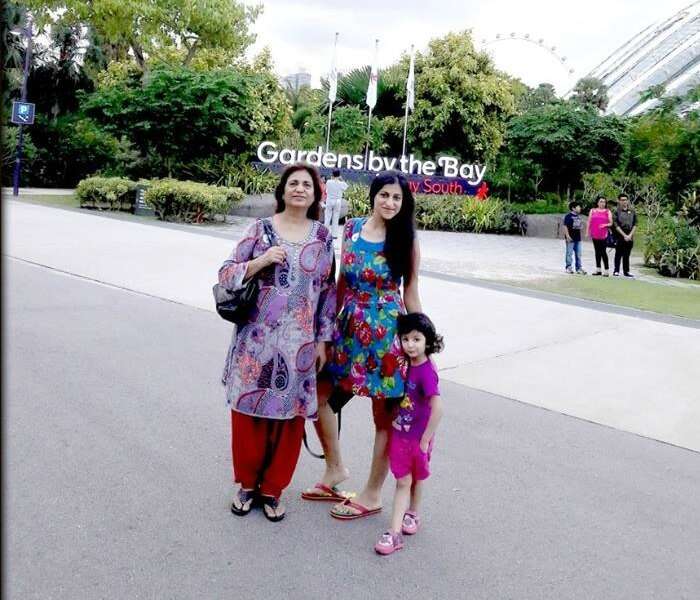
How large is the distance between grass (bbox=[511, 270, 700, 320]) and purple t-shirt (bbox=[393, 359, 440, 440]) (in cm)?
802

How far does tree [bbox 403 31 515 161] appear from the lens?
29.1m

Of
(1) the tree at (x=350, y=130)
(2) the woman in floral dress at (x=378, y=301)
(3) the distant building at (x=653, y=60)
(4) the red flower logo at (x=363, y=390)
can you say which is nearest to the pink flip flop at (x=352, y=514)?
(2) the woman in floral dress at (x=378, y=301)

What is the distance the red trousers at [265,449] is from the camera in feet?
12.6

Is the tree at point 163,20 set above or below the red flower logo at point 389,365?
above

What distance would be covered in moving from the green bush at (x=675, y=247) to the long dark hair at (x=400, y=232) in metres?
13.8

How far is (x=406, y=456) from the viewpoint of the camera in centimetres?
366

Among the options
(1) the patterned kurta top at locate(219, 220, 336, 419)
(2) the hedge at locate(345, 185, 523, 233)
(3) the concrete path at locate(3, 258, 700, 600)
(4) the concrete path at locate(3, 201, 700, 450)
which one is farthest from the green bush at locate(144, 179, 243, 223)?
(1) the patterned kurta top at locate(219, 220, 336, 419)

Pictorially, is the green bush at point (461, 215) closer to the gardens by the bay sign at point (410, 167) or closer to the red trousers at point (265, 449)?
the gardens by the bay sign at point (410, 167)

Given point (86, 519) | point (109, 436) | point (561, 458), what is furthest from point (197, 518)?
point (561, 458)

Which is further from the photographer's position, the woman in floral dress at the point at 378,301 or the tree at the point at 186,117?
the tree at the point at 186,117

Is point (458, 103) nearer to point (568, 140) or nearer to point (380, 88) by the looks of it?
point (380, 88)

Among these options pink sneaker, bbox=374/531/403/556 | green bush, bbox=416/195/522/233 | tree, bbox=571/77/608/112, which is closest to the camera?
pink sneaker, bbox=374/531/403/556

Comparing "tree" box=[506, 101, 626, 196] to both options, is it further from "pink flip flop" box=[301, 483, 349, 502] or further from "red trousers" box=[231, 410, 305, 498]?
"red trousers" box=[231, 410, 305, 498]

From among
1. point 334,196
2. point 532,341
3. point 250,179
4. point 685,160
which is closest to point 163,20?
point 250,179
